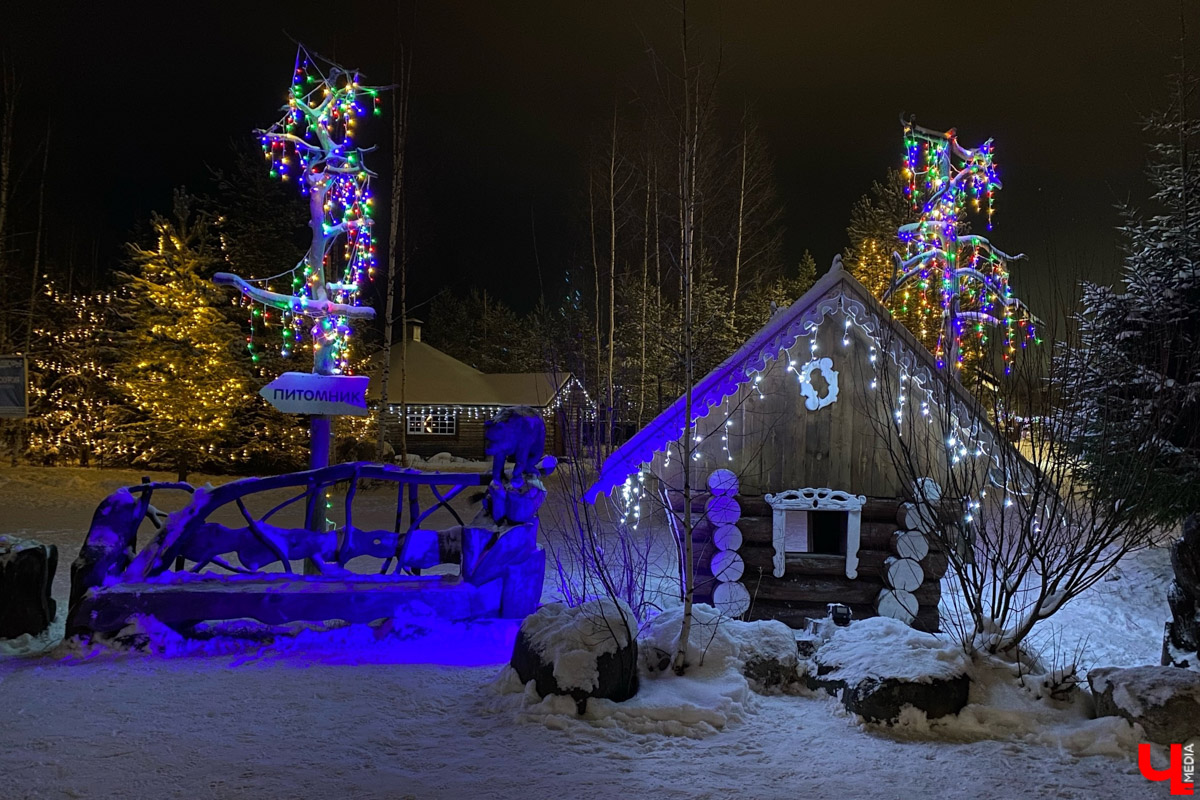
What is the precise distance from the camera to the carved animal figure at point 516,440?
641 cm

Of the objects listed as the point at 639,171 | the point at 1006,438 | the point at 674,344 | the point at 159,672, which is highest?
the point at 639,171

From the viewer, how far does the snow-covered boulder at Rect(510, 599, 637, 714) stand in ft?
14.6

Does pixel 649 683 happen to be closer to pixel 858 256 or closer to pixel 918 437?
pixel 918 437

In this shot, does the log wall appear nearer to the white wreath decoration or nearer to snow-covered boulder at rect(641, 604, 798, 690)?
the white wreath decoration

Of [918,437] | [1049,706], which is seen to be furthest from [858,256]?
[1049,706]

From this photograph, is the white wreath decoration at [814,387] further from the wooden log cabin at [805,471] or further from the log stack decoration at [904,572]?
the log stack decoration at [904,572]

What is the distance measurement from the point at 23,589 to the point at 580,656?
15.9 ft

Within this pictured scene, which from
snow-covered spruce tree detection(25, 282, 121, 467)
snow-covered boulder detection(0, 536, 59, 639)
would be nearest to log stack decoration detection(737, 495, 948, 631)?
snow-covered boulder detection(0, 536, 59, 639)

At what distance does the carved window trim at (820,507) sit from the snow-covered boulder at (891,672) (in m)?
1.93

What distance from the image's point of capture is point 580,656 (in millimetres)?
4473

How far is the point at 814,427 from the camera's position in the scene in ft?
23.8

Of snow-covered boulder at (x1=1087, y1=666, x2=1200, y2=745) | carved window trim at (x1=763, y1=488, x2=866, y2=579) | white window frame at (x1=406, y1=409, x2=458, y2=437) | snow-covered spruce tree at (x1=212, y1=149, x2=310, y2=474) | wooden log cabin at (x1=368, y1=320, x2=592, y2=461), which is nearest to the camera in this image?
snow-covered boulder at (x1=1087, y1=666, x2=1200, y2=745)

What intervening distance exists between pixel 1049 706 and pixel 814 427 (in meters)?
3.36

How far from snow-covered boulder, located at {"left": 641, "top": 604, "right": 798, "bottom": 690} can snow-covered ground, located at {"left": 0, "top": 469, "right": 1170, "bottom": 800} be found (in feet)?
0.55
